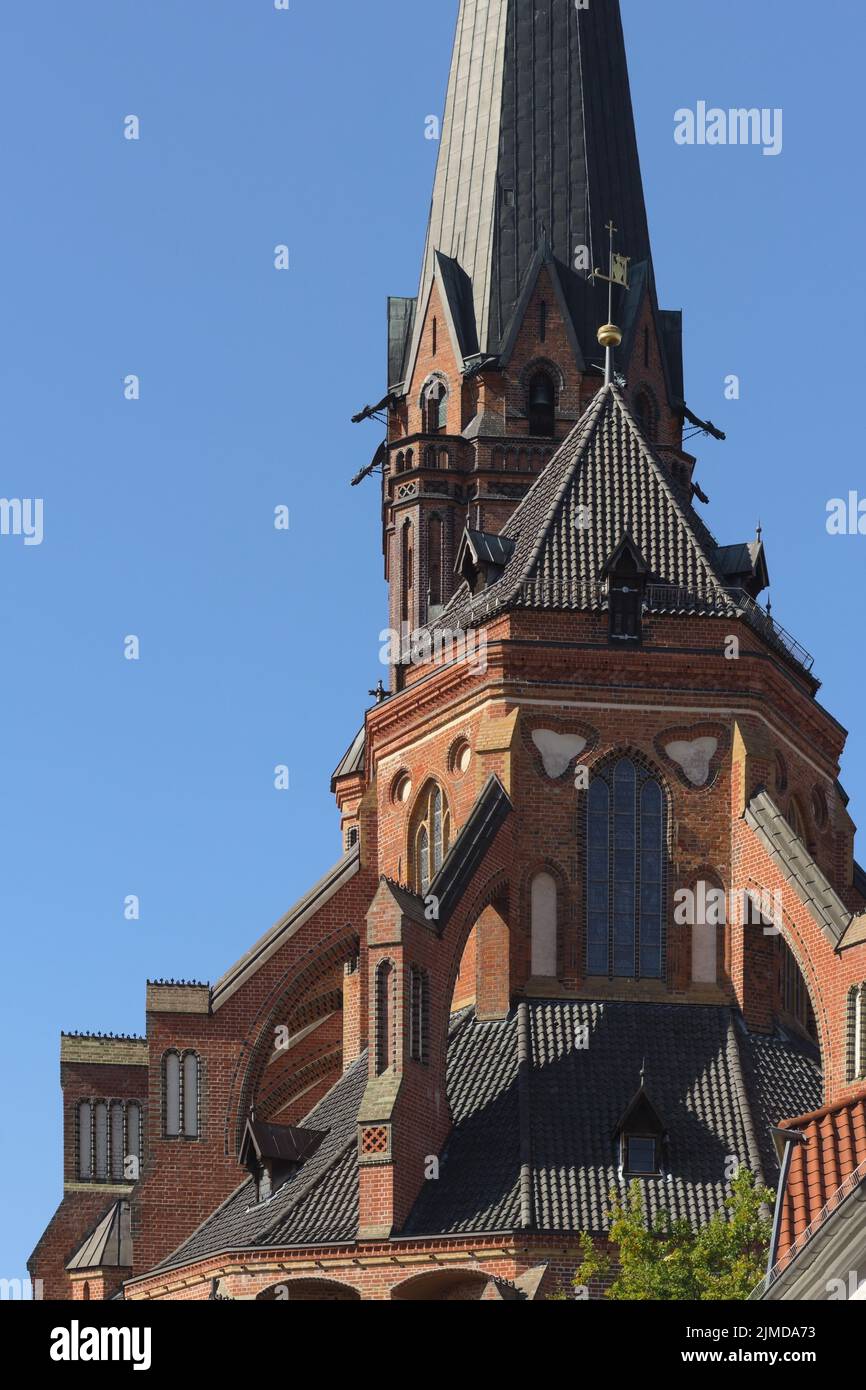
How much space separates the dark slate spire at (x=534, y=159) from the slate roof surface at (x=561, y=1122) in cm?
2604

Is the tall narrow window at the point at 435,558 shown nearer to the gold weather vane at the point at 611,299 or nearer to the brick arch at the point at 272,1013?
the gold weather vane at the point at 611,299

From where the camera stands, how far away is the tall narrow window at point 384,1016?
165 feet

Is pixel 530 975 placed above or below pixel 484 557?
below

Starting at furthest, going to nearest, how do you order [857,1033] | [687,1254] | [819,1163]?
[857,1033] → [687,1254] → [819,1163]

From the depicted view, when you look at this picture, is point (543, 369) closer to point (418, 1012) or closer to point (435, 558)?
point (435, 558)

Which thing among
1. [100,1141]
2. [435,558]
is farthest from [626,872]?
[435,558]

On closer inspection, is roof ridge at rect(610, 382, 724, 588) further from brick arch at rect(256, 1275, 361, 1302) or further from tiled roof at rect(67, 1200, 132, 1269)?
tiled roof at rect(67, 1200, 132, 1269)

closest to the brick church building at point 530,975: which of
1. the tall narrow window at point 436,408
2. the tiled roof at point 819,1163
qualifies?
the tiled roof at point 819,1163

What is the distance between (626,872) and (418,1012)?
575 centimetres

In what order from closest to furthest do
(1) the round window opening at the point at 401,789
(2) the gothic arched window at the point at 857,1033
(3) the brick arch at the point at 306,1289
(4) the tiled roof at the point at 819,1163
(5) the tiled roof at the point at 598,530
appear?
1. (4) the tiled roof at the point at 819,1163
2. (3) the brick arch at the point at 306,1289
3. (2) the gothic arched window at the point at 857,1033
4. (5) the tiled roof at the point at 598,530
5. (1) the round window opening at the point at 401,789

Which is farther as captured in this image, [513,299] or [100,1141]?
[513,299]

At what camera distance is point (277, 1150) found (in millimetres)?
53156
